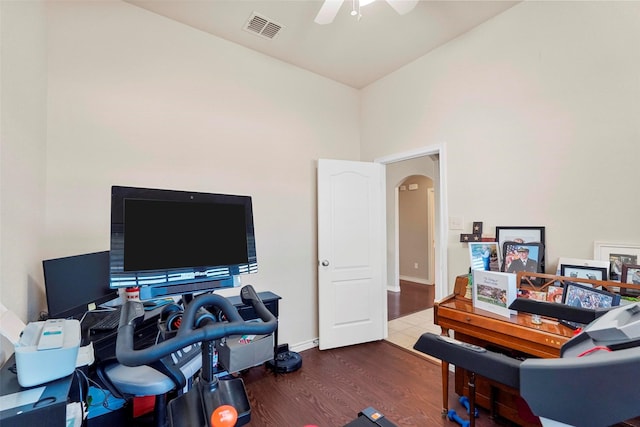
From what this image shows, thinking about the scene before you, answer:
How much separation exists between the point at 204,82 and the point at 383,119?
6.38 ft

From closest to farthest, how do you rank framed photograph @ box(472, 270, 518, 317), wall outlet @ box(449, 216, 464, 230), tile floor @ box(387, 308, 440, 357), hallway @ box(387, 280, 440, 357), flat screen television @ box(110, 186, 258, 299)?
flat screen television @ box(110, 186, 258, 299)
framed photograph @ box(472, 270, 518, 317)
wall outlet @ box(449, 216, 464, 230)
tile floor @ box(387, 308, 440, 357)
hallway @ box(387, 280, 440, 357)

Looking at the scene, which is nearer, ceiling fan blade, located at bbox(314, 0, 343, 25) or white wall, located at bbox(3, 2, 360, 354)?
ceiling fan blade, located at bbox(314, 0, 343, 25)

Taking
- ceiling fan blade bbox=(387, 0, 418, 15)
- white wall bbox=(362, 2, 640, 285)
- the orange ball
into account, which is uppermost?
ceiling fan blade bbox=(387, 0, 418, 15)

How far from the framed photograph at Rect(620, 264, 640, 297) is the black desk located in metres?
A: 2.63

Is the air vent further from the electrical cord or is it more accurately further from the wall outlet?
the electrical cord

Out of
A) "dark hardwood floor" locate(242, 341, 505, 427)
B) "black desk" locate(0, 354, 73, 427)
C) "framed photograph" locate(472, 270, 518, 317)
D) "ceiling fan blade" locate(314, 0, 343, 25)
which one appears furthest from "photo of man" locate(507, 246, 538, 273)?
"black desk" locate(0, 354, 73, 427)

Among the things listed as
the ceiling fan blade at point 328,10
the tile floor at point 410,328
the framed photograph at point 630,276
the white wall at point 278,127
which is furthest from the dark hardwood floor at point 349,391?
the ceiling fan blade at point 328,10

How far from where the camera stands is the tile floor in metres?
3.27

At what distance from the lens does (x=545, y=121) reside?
212cm

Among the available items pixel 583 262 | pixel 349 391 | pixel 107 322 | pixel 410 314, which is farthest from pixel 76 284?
pixel 410 314

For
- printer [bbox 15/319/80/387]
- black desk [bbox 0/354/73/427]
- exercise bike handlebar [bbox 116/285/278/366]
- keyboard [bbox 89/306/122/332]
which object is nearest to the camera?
exercise bike handlebar [bbox 116/285/278/366]

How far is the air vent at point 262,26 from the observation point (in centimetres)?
244

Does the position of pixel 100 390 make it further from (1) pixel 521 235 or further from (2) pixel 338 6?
(1) pixel 521 235

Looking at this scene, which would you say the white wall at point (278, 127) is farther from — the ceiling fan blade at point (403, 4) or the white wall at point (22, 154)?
the ceiling fan blade at point (403, 4)
